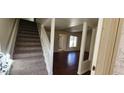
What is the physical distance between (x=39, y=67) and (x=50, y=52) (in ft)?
1.52

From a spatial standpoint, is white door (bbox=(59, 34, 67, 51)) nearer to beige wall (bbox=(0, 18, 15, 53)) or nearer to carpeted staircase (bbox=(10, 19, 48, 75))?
carpeted staircase (bbox=(10, 19, 48, 75))

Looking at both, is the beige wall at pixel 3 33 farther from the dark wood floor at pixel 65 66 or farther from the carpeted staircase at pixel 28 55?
the dark wood floor at pixel 65 66

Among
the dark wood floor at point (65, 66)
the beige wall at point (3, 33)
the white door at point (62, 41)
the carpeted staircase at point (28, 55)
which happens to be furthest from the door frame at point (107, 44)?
the white door at point (62, 41)

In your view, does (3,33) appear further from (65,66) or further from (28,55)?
(65,66)

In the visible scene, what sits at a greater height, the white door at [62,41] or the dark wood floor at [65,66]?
the white door at [62,41]

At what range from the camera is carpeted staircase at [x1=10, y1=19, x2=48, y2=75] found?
7.45 feet

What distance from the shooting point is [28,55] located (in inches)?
108

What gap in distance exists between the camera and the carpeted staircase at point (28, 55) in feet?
7.45

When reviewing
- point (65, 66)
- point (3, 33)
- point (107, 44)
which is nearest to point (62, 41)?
point (65, 66)

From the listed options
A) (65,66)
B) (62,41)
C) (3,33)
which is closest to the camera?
(3,33)

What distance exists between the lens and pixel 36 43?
320cm

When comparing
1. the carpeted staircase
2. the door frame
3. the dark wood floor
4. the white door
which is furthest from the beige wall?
the white door
